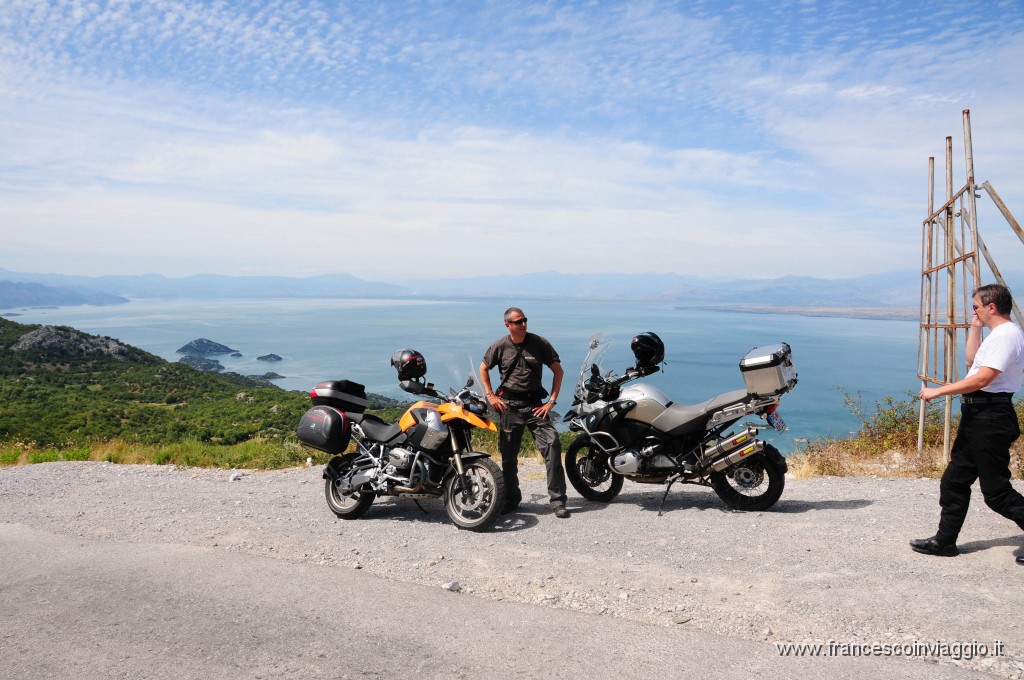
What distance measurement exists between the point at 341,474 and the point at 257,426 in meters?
22.1

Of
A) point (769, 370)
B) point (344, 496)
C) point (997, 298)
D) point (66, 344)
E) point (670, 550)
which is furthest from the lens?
point (66, 344)

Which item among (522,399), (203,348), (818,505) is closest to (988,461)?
(818,505)

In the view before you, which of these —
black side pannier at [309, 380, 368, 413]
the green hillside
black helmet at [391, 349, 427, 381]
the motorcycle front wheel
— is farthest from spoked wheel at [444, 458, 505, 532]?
the green hillside

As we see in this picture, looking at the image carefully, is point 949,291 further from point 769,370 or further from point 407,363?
point 407,363

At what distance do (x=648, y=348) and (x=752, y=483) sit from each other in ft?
5.16

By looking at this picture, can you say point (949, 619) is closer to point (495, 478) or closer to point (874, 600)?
point (874, 600)

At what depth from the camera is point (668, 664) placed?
11.4 feet

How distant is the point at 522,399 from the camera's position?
22.1 ft

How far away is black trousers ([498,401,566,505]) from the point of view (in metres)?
6.66

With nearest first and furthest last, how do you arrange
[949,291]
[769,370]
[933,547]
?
[933,547] < [769,370] < [949,291]

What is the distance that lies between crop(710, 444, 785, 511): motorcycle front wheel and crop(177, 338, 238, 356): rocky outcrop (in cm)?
14807

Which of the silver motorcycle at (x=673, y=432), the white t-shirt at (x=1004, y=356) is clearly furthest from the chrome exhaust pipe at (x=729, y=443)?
the white t-shirt at (x=1004, y=356)

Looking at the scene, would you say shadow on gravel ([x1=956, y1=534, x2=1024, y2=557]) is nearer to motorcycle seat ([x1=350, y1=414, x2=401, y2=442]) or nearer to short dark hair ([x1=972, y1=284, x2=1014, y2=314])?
short dark hair ([x1=972, y1=284, x2=1014, y2=314])

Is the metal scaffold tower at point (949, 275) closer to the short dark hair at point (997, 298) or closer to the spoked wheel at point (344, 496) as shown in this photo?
the short dark hair at point (997, 298)
